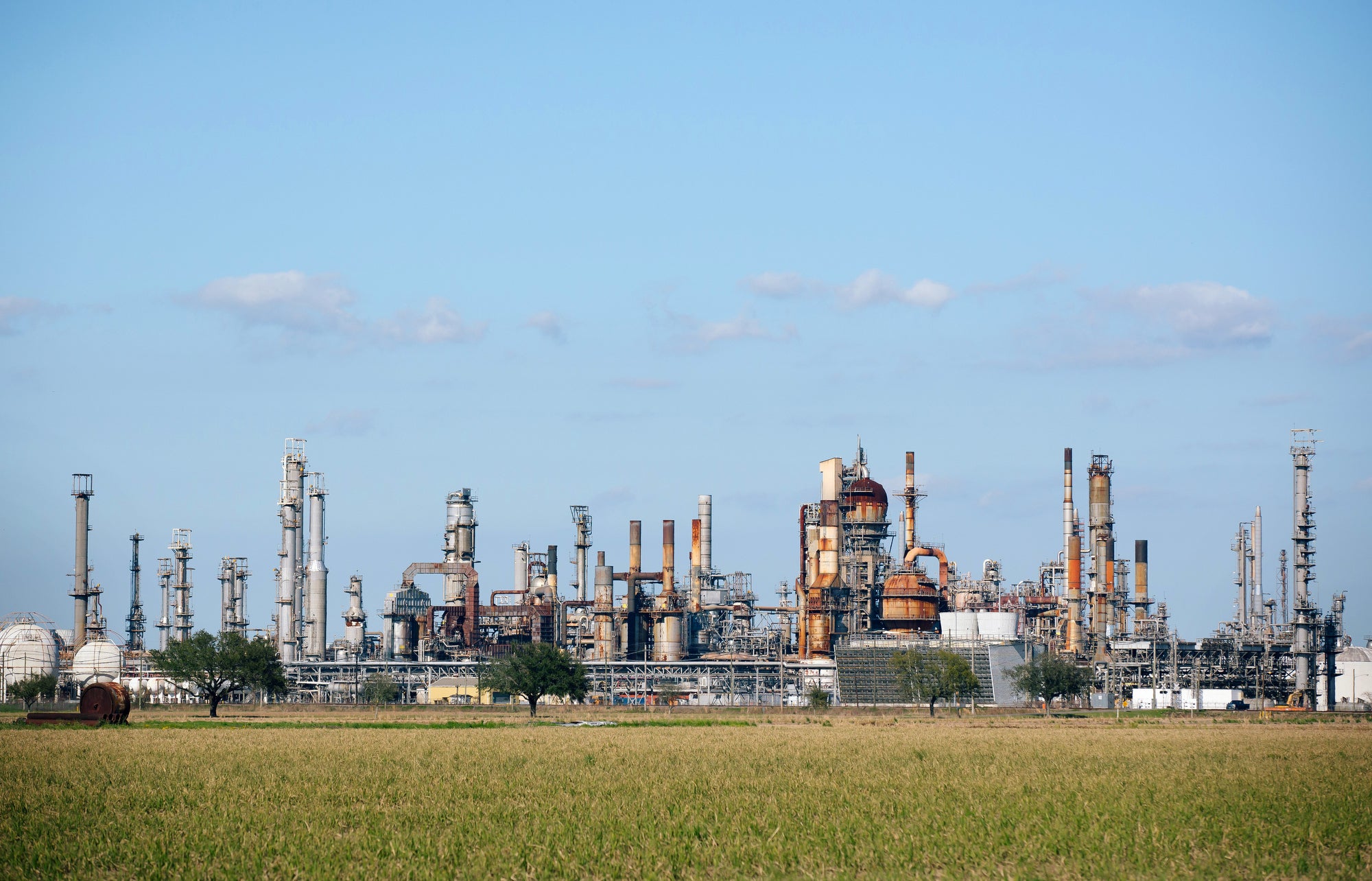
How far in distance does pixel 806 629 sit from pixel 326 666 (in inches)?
2055

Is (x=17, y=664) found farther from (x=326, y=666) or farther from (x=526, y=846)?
(x=526, y=846)

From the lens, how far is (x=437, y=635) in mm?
163875

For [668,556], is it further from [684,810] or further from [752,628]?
[684,810]

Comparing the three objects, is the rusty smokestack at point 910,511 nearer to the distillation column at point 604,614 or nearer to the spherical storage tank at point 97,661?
the distillation column at point 604,614

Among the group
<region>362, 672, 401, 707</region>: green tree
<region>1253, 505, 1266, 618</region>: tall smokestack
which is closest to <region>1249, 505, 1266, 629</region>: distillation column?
<region>1253, 505, 1266, 618</region>: tall smokestack

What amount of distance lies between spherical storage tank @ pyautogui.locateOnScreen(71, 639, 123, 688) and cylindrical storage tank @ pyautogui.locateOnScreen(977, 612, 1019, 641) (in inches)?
3546

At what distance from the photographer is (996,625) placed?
492 feet

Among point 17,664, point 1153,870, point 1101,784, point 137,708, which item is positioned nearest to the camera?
point 1153,870

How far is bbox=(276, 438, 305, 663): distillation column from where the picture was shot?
160 m

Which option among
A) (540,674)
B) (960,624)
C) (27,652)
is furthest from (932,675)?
(27,652)

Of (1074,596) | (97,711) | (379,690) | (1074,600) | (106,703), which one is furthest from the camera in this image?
(1074,596)

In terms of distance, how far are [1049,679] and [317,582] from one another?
7880 centimetres

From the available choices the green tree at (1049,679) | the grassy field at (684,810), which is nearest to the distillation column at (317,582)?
the green tree at (1049,679)

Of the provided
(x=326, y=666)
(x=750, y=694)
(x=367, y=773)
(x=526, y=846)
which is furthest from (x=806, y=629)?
(x=526, y=846)
